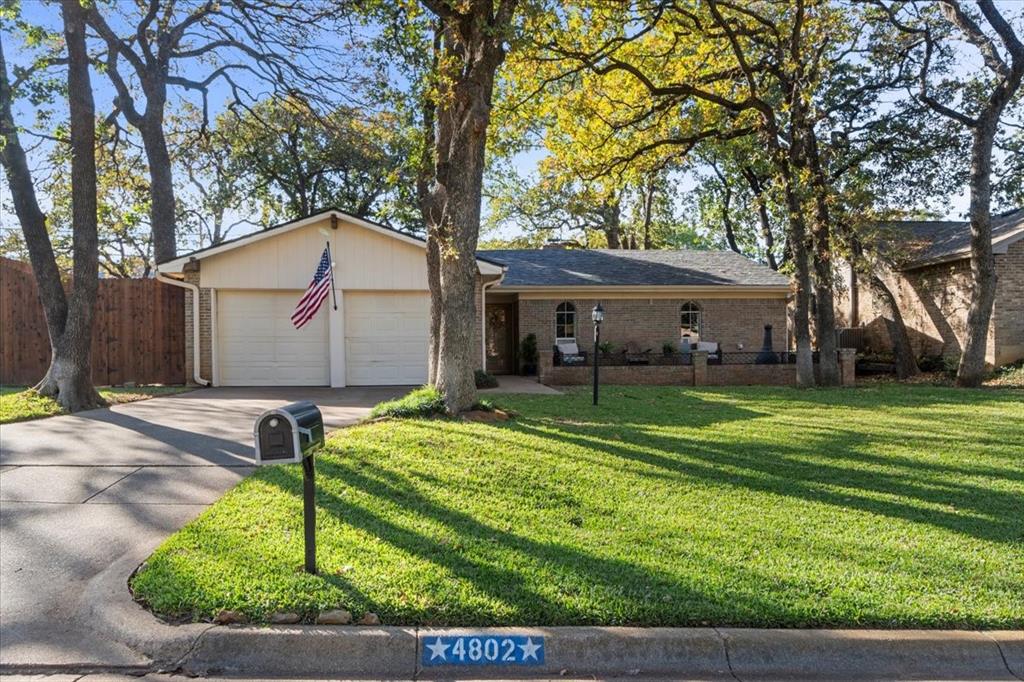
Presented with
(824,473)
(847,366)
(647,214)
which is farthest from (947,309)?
(824,473)

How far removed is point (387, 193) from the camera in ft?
77.5

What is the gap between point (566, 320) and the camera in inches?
721

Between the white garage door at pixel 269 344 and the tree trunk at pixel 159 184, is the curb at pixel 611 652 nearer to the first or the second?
the white garage door at pixel 269 344

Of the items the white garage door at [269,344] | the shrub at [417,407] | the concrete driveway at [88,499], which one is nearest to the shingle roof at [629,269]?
the white garage door at [269,344]

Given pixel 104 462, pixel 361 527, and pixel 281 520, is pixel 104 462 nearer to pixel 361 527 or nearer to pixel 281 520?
pixel 281 520

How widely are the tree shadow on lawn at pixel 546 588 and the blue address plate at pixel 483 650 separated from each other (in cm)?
11

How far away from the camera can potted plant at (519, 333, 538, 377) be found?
57.9ft

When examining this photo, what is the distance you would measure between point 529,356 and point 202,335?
28.5 feet

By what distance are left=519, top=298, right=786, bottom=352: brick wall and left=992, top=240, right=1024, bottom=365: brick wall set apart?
19.4ft

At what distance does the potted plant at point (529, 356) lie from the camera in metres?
17.7

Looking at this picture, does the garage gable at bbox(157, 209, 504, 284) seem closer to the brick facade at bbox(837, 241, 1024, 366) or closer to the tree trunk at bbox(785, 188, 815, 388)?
the tree trunk at bbox(785, 188, 815, 388)

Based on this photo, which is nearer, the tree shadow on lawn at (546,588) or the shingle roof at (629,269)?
the tree shadow on lawn at (546,588)

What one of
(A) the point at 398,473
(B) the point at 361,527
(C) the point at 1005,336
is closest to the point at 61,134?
(A) the point at 398,473

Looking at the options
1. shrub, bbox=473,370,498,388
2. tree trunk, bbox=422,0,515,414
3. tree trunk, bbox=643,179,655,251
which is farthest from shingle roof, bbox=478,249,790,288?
tree trunk, bbox=643,179,655,251
